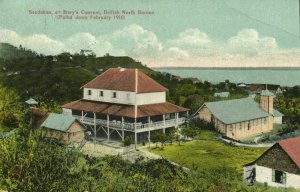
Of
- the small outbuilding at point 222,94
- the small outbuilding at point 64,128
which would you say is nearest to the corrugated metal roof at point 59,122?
the small outbuilding at point 64,128

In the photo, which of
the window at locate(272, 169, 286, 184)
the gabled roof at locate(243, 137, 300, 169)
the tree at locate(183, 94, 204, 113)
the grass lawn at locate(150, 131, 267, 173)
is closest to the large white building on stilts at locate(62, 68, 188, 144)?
the tree at locate(183, 94, 204, 113)

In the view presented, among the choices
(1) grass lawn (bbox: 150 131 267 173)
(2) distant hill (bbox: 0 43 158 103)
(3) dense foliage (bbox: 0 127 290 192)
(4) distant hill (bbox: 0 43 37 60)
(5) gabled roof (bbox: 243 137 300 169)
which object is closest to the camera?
(5) gabled roof (bbox: 243 137 300 169)

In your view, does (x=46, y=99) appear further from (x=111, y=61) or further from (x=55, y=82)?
(x=111, y=61)

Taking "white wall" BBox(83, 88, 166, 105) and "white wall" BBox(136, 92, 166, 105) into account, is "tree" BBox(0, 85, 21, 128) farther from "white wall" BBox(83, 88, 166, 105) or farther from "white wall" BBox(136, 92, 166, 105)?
"white wall" BBox(136, 92, 166, 105)

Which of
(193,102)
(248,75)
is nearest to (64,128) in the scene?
(193,102)

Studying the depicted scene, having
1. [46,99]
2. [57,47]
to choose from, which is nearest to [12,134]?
[46,99]
